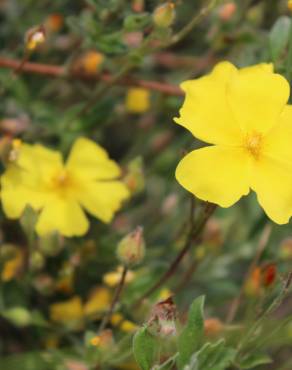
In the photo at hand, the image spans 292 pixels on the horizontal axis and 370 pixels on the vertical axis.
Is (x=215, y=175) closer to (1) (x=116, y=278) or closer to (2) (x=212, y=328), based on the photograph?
(2) (x=212, y=328)

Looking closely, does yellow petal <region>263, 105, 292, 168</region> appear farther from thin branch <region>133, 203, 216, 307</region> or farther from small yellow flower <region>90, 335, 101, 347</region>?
small yellow flower <region>90, 335, 101, 347</region>

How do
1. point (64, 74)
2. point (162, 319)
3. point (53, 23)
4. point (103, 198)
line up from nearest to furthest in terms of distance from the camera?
1. point (162, 319)
2. point (103, 198)
3. point (64, 74)
4. point (53, 23)

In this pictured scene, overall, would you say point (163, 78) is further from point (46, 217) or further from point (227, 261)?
point (46, 217)

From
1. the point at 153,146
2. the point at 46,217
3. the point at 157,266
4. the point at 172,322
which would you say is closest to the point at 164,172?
the point at 153,146

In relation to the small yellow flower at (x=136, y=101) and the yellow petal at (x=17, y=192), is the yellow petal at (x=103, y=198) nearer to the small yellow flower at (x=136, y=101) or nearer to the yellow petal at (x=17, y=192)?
the yellow petal at (x=17, y=192)

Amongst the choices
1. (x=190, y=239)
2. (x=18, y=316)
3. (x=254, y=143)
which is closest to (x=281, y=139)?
(x=254, y=143)

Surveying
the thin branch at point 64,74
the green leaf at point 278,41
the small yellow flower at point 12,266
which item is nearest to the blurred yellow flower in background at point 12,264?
the small yellow flower at point 12,266
